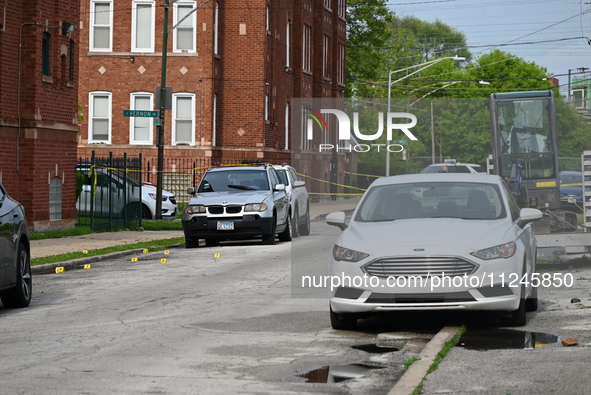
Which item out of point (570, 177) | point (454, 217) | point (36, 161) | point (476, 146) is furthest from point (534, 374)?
point (476, 146)

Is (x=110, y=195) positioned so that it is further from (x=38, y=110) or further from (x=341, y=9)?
(x=341, y=9)

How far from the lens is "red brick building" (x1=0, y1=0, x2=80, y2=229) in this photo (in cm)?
2748

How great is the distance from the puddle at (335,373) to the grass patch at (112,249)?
37.0 ft

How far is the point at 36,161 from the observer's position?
92.4ft

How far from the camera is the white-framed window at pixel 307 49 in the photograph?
5698 cm

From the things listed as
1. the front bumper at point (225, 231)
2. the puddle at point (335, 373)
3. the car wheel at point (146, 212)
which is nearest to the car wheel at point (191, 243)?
the front bumper at point (225, 231)

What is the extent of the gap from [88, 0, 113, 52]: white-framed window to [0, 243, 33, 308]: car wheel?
111 feet

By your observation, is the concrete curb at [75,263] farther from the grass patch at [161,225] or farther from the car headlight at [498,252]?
the car headlight at [498,252]

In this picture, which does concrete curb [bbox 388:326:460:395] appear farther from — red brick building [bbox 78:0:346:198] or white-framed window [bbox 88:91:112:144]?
white-framed window [bbox 88:91:112:144]

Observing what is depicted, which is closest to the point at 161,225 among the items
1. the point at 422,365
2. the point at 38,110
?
the point at 38,110

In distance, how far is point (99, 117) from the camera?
1853 inches


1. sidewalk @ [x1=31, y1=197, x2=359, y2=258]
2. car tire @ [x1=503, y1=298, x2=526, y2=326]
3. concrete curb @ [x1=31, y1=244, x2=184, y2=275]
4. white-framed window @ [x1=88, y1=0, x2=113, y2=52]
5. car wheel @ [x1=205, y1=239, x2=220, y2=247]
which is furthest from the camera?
white-framed window @ [x1=88, y1=0, x2=113, y2=52]

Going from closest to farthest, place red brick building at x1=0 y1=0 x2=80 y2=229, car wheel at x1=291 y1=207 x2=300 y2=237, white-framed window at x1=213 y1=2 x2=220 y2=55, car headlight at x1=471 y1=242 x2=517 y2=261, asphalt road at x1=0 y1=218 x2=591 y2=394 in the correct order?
1. asphalt road at x1=0 y1=218 x2=591 y2=394
2. car headlight at x1=471 y1=242 x2=517 y2=261
3. red brick building at x1=0 y1=0 x2=80 y2=229
4. car wheel at x1=291 y1=207 x2=300 y2=237
5. white-framed window at x1=213 y1=2 x2=220 y2=55

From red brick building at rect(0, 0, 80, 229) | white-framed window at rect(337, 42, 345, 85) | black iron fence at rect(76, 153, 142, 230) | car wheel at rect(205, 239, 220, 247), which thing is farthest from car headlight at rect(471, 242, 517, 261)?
white-framed window at rect(337, 42, 345, 85)
